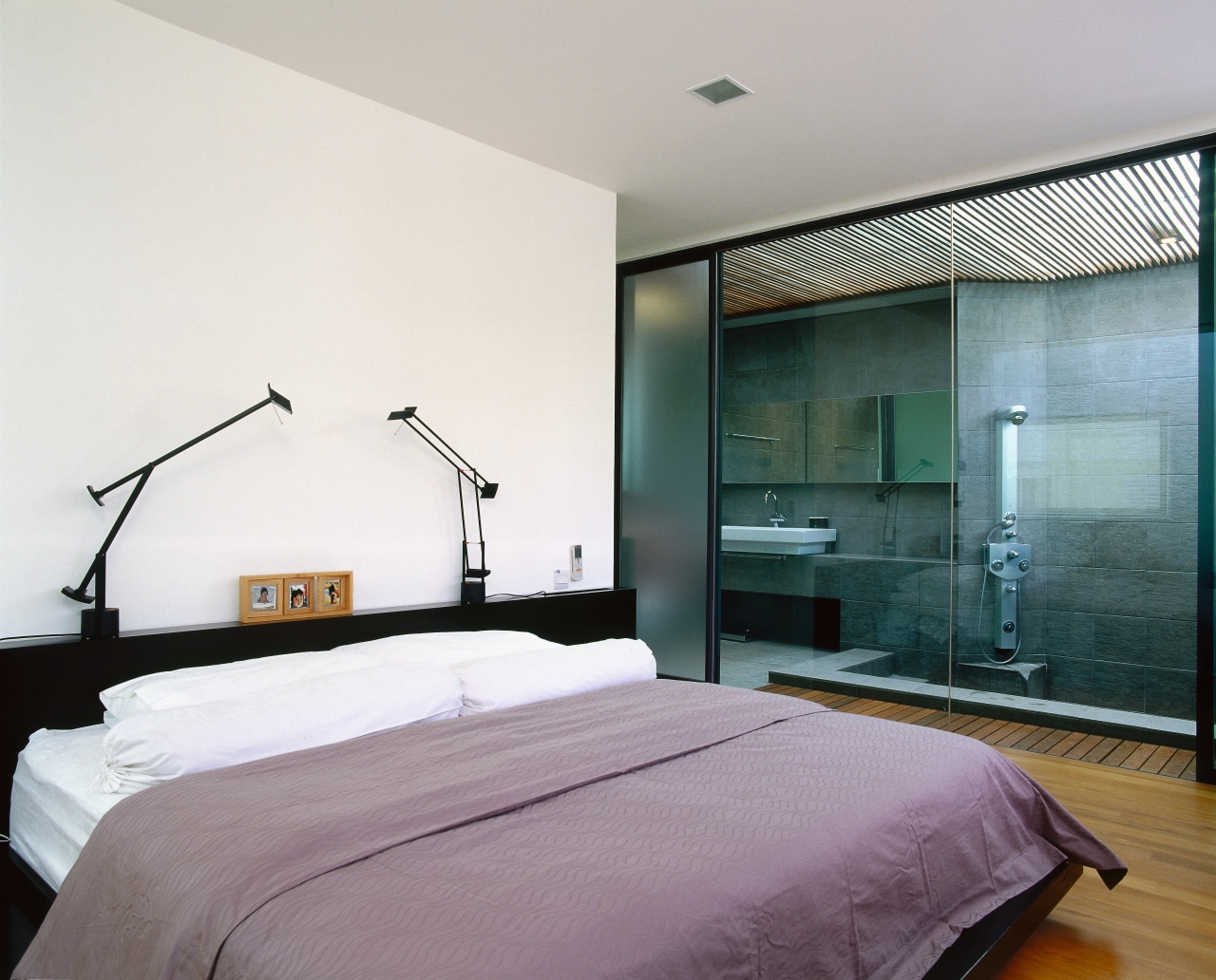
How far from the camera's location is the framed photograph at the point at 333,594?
3004 millimetres

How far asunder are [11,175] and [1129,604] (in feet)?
13.6

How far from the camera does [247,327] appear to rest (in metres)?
2.94

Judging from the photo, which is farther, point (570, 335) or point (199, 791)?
point (570, 335)

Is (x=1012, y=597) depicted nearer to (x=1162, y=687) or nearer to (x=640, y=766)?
(x=1162, y=687)

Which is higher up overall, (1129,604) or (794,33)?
(794,33)

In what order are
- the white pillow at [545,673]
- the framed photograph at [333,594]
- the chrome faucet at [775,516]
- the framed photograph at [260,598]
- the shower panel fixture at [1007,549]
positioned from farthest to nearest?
the chrome faucet at [775,516] < the shower panel fixture at [1007,549] < the framed photograph at [333,594] < the framed photograph at [260,598] < the white pillow at [545,673]

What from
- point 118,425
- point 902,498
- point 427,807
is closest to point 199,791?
point 427,807

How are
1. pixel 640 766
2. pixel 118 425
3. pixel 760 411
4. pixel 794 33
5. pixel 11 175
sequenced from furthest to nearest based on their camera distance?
pixel 760 411 < pixel 794 33 < pixel 118 425 < pixel 11 175 < pixel 640 766

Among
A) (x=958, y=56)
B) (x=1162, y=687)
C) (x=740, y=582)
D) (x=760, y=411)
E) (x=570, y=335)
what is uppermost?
(x=958, y=56)

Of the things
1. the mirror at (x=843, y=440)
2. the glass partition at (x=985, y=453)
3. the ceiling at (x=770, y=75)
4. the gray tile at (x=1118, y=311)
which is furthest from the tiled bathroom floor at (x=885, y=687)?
the ceiling at (x=770, y=75)

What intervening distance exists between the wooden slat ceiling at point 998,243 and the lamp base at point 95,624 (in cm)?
333

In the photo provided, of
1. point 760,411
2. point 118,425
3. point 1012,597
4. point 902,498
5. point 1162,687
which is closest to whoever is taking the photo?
point 118,425

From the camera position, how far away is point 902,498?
4168 millimetres

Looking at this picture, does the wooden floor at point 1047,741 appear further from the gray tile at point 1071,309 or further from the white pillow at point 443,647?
the gray tile at point 1071,309
